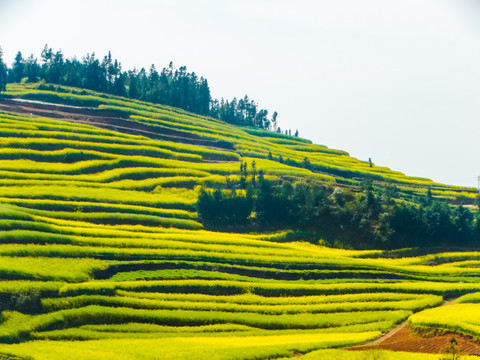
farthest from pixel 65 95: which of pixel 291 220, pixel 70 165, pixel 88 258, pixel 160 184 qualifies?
pixel 88 258

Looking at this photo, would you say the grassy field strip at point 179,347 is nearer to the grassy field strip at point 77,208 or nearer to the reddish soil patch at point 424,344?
the reddish soil patch at point 424,344

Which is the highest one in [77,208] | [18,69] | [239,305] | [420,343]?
[18,69]

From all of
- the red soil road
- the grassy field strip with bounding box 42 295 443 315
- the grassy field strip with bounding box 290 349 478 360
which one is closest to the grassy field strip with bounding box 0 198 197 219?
the grassy field strip with bounding box 42 295 443 315

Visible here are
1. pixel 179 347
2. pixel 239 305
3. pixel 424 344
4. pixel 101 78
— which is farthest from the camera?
pixel 101 78

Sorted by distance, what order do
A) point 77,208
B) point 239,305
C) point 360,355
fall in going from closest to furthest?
point 360,355
point 239,305
point 77,208

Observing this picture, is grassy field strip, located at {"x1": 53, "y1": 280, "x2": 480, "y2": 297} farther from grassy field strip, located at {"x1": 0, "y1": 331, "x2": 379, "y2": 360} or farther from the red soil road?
the red soil road

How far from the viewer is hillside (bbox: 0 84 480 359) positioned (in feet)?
153

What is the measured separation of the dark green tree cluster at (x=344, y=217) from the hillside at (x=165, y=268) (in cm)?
121

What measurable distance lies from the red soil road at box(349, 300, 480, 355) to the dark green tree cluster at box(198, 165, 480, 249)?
39.0m

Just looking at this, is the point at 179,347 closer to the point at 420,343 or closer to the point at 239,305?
the point at 239,305

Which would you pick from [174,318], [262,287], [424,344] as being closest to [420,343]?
[424,344]

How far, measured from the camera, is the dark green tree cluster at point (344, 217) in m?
87.9

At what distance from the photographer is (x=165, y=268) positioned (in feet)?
210

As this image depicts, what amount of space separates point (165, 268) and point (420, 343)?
98.0ft
